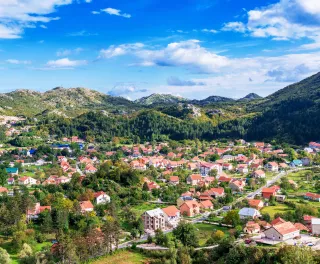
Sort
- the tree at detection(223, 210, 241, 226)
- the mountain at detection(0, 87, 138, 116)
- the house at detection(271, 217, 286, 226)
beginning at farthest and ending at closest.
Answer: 1. the mountain at detection(0, 87, 138, 116)
2. the tree at detection(223, 210, 241, 226)
3. the house at detection(271, 217, 286, 226)

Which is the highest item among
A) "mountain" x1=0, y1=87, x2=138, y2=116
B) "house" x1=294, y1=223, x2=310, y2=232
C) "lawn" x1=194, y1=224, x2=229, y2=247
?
"mountain" x1=0, y1=87, x2=138, y2=116

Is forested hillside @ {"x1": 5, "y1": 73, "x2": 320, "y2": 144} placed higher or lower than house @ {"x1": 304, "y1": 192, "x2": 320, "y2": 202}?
higher

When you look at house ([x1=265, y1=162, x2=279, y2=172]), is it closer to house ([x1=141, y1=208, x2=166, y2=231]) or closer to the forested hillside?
the forested hillside

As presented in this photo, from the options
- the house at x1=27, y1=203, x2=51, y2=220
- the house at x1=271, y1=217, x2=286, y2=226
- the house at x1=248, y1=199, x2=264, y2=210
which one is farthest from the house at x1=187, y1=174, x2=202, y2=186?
the house at x1=27, y1=203, x2=51, y2=220

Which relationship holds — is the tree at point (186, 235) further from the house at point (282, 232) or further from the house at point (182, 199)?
the house at point (182, 199)

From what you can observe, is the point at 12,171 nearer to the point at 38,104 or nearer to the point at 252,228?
the point at 252,228

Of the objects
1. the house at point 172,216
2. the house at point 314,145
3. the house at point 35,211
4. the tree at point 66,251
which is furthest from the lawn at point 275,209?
the house at point 314,145

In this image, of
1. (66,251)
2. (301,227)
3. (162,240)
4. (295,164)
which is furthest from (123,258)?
(295,164)

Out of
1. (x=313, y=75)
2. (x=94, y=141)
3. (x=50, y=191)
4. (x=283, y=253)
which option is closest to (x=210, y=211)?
(x=283, y=253)
